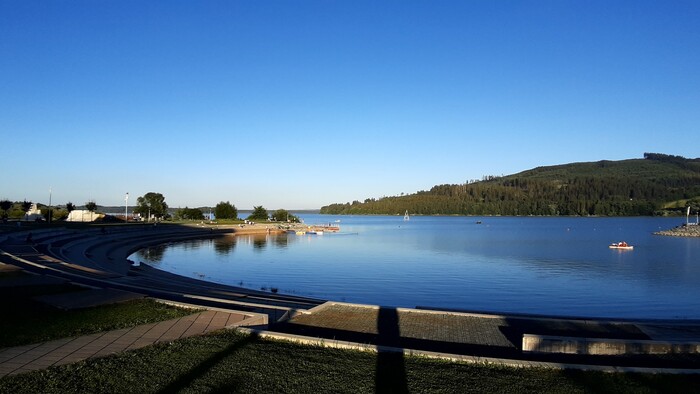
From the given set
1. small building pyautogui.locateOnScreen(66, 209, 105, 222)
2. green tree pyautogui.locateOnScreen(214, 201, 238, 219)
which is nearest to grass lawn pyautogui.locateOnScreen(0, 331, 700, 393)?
small building pyautogui.locateOnScreen(66, 209, 105, 222)

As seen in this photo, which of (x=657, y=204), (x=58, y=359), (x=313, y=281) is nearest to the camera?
(x=58, y=359)

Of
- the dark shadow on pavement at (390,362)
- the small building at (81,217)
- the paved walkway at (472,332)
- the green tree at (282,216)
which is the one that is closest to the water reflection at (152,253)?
the small building at (81,217)

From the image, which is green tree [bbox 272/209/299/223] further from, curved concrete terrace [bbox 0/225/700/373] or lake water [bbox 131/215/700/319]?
curved concrete terrace [bbox 0/225/700/373]

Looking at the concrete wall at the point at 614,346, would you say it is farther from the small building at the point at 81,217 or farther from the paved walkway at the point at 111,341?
the small building at the point at 81,217

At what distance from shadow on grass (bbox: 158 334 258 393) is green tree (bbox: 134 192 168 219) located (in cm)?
8823

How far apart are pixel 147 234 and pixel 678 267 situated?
4900 cm

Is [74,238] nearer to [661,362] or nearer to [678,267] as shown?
[661,362]

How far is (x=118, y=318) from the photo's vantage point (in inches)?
359

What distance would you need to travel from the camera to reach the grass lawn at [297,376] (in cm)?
570

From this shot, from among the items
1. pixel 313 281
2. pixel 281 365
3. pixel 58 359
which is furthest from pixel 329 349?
pixel 313 281

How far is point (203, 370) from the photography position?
6219mm

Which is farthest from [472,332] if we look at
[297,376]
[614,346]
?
[297,376]

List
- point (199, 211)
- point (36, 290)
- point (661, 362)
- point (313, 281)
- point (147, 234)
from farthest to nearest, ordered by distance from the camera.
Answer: point (199, 211) → point (147, 234) → point (313, 281) → point (36, 290) → point (661, 362)

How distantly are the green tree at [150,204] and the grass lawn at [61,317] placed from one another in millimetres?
82508
